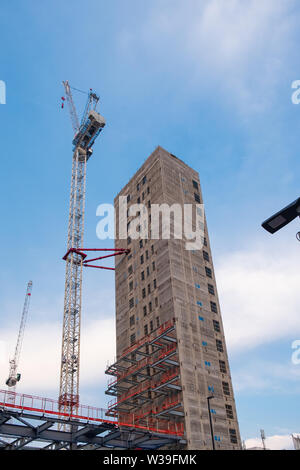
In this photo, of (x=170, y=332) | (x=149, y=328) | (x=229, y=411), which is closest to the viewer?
(x=229, y=411)

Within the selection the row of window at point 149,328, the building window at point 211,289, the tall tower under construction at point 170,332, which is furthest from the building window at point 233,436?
the building window at point 211,289

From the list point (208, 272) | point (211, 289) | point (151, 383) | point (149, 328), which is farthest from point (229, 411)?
point (208, 272)

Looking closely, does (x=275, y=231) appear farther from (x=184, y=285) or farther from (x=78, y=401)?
(x=78, y=401)

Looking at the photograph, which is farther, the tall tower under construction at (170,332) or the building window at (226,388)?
the building window at (226,388)

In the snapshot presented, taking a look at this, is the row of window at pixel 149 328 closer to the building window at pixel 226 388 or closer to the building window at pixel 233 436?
the building window at pixel 226 388

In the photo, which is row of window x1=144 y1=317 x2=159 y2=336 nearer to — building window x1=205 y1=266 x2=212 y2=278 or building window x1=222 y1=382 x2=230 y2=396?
building window x1=205 y1=266 x2=212 y2=278

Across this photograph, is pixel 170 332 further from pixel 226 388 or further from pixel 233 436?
pixel 233 436

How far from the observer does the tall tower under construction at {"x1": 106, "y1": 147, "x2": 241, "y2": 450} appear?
221ft

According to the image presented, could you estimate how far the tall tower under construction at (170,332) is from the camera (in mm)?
67500

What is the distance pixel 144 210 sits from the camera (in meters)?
92.6

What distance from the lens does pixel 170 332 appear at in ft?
238

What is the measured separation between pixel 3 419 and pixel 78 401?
165ft

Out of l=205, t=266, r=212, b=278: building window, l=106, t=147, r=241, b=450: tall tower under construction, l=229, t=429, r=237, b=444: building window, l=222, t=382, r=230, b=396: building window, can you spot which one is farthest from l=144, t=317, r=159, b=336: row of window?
l=229, t=429, r=237, b=444: building window

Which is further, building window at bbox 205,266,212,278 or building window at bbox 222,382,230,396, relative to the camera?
building window at bbox 205,266,212,278
